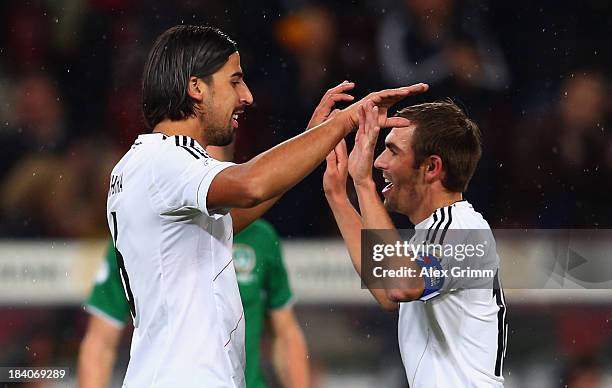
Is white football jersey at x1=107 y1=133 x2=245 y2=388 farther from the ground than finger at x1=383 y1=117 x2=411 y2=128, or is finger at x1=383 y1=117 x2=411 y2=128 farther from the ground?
finger at x1=383 y1=117 x2=411 y2=128

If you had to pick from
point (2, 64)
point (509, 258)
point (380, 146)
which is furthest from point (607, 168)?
point (2, 64)

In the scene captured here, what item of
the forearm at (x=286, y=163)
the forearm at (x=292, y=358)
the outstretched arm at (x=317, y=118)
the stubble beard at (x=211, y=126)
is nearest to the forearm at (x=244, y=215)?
the outstretched arm at (x=317, y=118)

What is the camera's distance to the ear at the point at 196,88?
2.58 meters

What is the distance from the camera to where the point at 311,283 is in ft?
16.8

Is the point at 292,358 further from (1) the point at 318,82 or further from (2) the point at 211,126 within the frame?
(1) the point at 318,82

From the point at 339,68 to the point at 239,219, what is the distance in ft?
8.79

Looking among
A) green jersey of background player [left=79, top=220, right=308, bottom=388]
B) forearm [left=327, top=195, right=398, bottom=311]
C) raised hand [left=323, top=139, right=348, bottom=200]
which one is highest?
raised hand [left=323, top=139, right=348, bottom=200]

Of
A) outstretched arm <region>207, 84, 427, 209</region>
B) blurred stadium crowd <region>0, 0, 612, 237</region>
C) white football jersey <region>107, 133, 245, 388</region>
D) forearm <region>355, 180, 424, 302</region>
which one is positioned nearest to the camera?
outstretched arm <region>207, 84, 427, 209</region>

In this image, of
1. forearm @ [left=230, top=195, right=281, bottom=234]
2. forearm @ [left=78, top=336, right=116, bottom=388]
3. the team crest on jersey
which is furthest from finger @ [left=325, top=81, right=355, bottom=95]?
forearm @ [left=78, top=336, right=116, bottom=388]

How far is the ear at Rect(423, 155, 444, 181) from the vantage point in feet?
9.87

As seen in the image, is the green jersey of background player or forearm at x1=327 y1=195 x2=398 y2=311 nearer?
forearm at x1=327 y1=195 x2=398 y2=311

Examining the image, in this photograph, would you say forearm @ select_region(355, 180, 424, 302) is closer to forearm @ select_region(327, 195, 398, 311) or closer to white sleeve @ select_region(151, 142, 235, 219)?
forearm @ select_region(327, 195, 398, 311)

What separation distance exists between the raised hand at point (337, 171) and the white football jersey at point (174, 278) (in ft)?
2.21

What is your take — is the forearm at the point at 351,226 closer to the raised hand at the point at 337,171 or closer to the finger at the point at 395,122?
the raised hand at the point at 337,171
